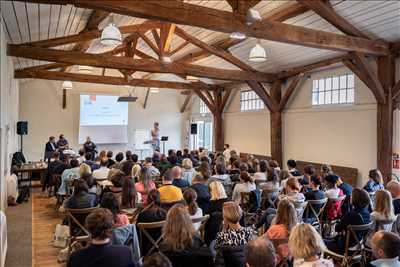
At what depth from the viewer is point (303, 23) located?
7.14 meters

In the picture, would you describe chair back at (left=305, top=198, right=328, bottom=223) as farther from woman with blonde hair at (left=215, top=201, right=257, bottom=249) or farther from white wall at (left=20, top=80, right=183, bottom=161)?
white wall at (left=20, top=80, right=183, bottom=161)

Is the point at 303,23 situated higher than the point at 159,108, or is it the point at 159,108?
the point at 303,23

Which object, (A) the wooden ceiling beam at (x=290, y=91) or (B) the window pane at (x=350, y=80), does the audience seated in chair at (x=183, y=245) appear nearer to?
(B) the window pane at (x=350, y=80)

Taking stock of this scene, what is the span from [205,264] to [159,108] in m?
14.1

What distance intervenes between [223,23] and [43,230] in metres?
4.54

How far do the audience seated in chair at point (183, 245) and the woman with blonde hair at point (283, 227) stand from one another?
2.19 ft

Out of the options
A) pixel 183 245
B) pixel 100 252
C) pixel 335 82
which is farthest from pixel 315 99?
pixel 100 252

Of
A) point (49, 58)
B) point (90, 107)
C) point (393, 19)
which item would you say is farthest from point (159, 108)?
point (393, 19)

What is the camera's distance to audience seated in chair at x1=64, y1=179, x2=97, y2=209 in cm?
405

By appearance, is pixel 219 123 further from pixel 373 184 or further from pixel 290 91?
pixel 373 184

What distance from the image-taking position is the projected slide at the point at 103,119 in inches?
551

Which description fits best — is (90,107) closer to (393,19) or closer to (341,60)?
(341,60)

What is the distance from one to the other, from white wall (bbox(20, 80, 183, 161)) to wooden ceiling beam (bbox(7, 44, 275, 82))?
6517 millimetres

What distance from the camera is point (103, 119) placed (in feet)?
46.9
